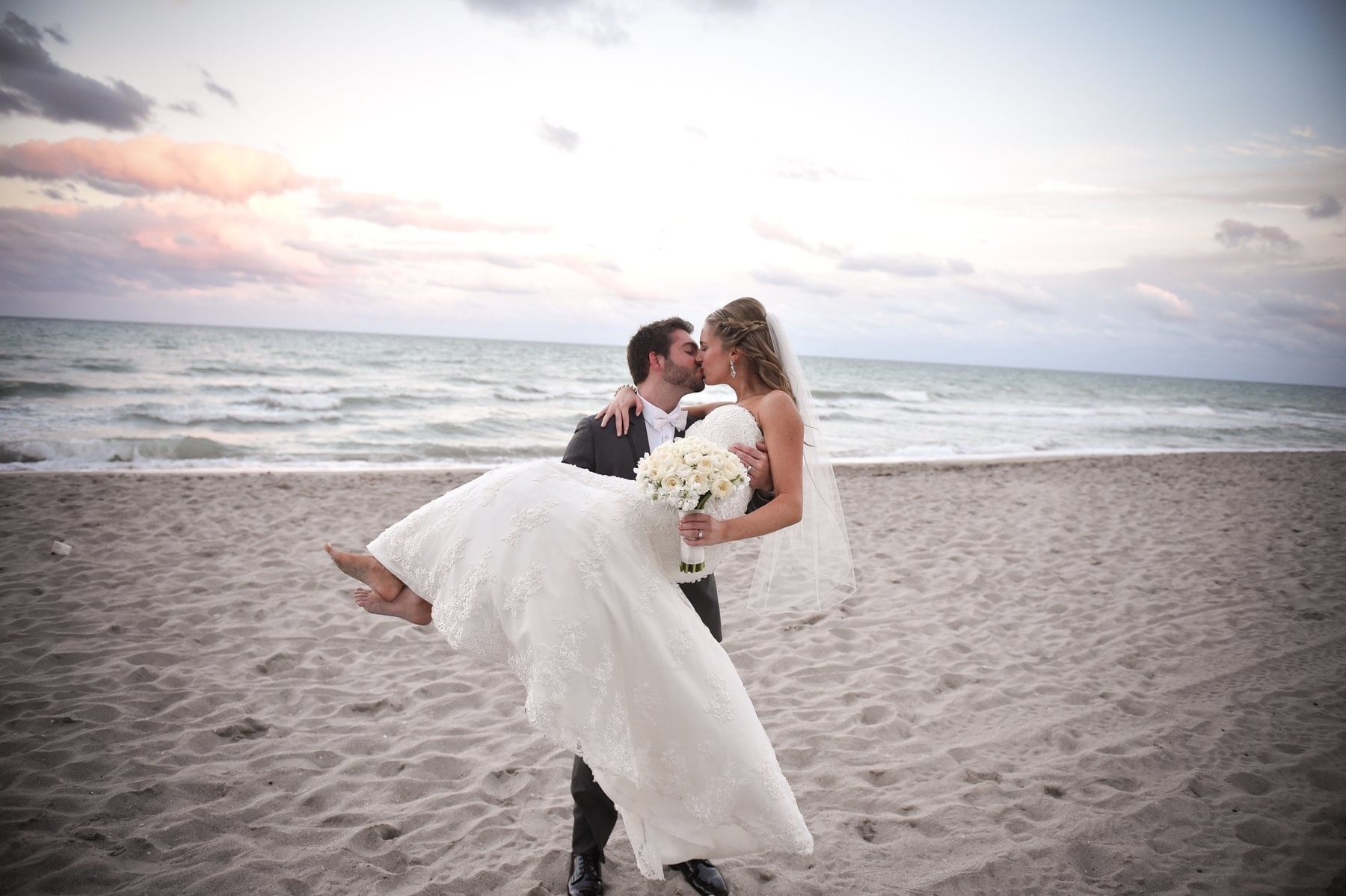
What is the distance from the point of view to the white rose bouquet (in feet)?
6.95

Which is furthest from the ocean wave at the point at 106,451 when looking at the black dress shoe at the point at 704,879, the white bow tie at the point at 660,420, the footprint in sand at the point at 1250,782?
the footprint in sand at the point at 1250,782

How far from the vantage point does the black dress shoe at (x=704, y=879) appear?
2754 mm

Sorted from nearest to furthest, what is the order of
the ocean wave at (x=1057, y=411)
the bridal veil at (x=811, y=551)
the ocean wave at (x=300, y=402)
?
the bridal veil at (x=811, y=551), the ocean wave at (x=300, y=402), the ocean wave at (x=1057, y=411)

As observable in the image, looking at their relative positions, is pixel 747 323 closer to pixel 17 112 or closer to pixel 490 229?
pixel 17 112

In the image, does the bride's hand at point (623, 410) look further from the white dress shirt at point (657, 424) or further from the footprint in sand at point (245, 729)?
the footprint in sand at point (245, 729)

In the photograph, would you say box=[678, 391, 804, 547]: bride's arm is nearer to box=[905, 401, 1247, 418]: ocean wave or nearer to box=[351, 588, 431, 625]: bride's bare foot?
box=[351, 588, 431, 625]: bride's bare foot

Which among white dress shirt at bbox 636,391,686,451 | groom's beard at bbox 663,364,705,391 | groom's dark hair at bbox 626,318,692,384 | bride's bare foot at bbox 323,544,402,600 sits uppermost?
groom's dark hair at bbox 626,318,692,384

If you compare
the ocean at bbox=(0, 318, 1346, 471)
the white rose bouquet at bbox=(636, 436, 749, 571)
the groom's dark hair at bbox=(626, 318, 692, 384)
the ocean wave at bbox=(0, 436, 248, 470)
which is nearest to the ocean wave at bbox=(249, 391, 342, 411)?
the ocean at bbox=(0, 318, 1346, 471)

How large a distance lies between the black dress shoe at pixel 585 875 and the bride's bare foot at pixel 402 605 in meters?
1.23

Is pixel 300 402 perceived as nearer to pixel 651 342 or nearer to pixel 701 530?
pixel 651 342

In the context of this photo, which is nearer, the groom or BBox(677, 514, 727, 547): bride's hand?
BBox(677, 514, 727, 547): bride's hand

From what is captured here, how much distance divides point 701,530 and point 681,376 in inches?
36.8

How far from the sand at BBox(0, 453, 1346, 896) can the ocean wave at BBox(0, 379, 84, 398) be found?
12985mm

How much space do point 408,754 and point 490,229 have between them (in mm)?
33925
